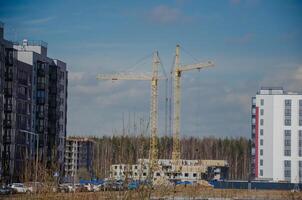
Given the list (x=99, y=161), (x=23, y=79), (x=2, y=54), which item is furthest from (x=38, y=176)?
(x=23, y=79)

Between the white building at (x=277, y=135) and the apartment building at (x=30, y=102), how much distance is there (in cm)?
1951

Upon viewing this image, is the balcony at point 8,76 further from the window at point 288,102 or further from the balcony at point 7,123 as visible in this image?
the window at point 288,102

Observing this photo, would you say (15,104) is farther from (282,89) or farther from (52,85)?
(282,89)

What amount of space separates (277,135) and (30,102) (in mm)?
25773

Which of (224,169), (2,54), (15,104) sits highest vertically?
(2,54)

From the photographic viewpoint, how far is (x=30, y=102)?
49.4m

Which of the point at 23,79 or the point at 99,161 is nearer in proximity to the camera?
the point at 99,161

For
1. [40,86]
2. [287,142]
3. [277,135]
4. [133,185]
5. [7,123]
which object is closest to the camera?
[133,185]

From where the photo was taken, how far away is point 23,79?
47781mm

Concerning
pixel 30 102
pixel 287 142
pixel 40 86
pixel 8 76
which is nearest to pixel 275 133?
pixel 287 142

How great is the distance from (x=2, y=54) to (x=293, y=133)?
1251 inches

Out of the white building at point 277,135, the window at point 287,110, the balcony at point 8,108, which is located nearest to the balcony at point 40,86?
the balcony at point 8,108

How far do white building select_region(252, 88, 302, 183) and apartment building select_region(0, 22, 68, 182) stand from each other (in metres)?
19.5

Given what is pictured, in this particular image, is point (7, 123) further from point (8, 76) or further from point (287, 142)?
point (287, 142)
